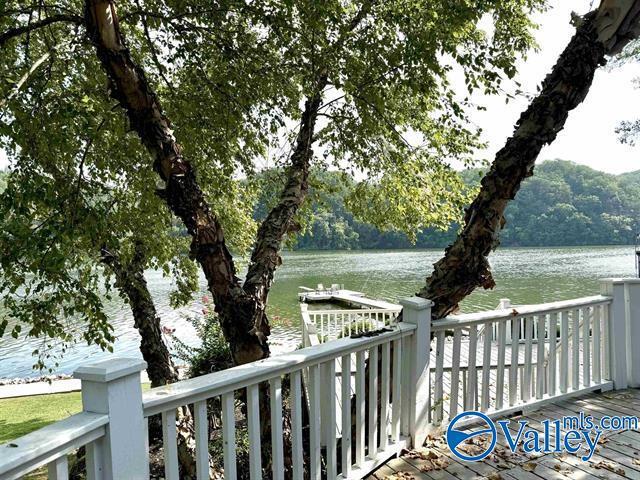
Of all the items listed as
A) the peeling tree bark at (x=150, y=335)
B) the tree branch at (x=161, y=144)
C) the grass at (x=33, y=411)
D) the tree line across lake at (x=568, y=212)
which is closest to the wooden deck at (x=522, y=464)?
the tree branch at (x=161, y=144)

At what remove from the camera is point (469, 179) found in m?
6.72

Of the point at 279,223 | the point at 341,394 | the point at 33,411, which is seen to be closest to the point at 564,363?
the point at 341,394

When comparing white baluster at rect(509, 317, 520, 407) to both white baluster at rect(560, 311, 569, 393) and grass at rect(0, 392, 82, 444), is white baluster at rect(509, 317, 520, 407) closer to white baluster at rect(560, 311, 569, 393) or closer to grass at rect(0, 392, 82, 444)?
white baluster at rect(560, 311, 569, 393)

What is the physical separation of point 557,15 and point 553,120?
2.34 metres

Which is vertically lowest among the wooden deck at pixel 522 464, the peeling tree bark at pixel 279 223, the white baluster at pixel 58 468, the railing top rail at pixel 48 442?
the wooden deck at pixel 522 464

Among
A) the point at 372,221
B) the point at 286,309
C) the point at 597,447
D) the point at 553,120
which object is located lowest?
the point at 286,309

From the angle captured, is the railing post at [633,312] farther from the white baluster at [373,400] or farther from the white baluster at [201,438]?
the white baluster at [201,438]

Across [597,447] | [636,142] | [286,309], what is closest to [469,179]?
[597,447]

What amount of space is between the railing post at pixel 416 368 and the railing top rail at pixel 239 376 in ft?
1.22

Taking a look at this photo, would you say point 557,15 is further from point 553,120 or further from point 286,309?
point 286,309

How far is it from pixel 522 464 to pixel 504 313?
0.92m

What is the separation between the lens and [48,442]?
1161mm

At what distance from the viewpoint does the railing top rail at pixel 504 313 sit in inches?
116

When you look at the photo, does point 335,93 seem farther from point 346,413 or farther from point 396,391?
point 346,413
